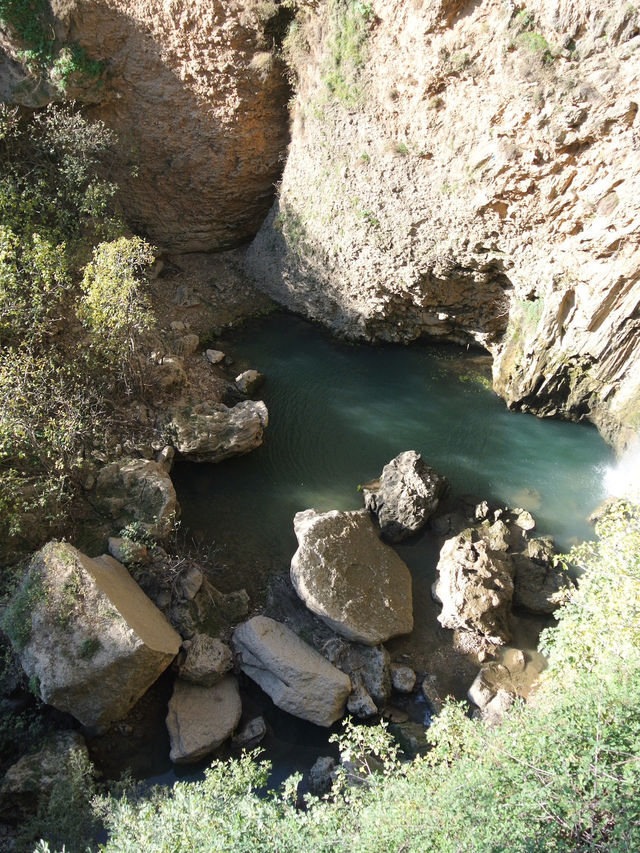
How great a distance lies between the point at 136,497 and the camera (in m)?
11.9

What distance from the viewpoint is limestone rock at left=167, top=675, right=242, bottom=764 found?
9.70 metres

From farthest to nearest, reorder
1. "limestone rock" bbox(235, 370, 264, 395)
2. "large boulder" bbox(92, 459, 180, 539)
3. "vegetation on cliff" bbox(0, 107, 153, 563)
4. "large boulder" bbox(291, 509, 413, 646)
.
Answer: "limestone rock" bbox(235, 370, 264, 395) < "large boulder" bbox(92, 459, 180, 539) < "large boulder" bbox(291, 509, 413, 646) < "vegetation on cliff" bbox(0, 107, 153, 563)

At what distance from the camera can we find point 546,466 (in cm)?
1473

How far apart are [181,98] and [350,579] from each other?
1408cm

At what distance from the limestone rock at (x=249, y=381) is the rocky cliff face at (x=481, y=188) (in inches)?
124

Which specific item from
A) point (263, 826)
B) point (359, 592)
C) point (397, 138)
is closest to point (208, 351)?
point (397, 138)

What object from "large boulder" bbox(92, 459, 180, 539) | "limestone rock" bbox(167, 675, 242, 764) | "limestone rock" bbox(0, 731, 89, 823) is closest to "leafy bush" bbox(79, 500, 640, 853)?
"limestone rock" bbox(0, 731, 89, 823)

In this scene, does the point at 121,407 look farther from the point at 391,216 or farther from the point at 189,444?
the point at 391,216

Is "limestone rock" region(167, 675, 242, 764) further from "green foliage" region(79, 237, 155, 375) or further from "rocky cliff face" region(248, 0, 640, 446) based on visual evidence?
"rocky cliff face" region(248, 0, 640, 446)

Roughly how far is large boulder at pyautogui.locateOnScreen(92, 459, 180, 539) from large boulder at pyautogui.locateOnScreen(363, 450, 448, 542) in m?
4.47

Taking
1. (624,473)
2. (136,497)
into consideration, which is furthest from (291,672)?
(624,473)

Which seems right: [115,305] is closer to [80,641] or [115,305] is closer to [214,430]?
[214,430]

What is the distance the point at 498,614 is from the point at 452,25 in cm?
1213

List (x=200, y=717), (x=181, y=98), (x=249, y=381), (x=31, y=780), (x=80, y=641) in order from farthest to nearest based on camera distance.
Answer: (x=181, y=98) → (x=249, y=381) → (x=200, y=717) → (x=80, y=641) → (x=31, y=780)
